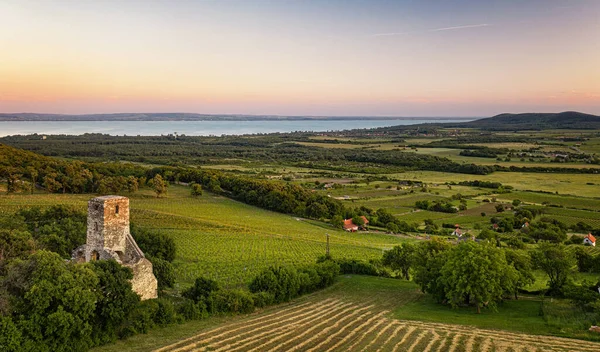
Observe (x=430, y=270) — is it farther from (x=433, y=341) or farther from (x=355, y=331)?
(x=355, y=331)

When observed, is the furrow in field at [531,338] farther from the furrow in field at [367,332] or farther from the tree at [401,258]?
the tree at [401,258]

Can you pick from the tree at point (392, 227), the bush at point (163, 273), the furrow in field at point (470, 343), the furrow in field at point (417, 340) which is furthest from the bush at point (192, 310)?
the tree at point (392, 227)

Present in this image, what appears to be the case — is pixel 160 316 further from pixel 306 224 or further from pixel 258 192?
pixel 258 192

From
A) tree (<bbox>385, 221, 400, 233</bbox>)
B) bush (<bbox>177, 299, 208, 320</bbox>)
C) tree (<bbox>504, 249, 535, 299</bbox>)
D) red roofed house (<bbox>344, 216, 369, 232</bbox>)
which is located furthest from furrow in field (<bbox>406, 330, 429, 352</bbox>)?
red roofed house (<bbox>344, 216, 369, 232</bbox>)

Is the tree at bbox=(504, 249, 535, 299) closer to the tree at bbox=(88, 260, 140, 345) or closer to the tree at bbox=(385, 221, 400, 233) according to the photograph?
the tree at bbox=(88, 260, 140, 345)

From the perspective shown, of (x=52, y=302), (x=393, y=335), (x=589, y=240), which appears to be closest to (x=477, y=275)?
(x=393, y=335)

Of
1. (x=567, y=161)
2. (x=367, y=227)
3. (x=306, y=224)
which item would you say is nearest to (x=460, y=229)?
(x=367, y=227)
